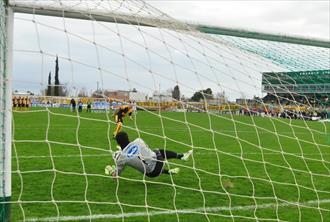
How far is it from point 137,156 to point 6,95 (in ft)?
9.06

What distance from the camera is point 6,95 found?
3.73 metres

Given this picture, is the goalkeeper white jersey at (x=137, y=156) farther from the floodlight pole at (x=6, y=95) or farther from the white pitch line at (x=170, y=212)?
the floodlight pole at (x=6, y=95)

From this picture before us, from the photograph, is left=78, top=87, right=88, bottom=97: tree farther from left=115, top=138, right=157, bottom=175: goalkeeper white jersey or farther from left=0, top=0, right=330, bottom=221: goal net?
left=115, top=138, right=157, bottom=175: goalkeeper white jersey

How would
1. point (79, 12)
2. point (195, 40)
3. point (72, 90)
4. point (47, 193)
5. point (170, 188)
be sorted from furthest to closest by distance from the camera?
point (170, 188) < point (47, 193) < point (195, 40) < point (72, 90) < point (79, 12)

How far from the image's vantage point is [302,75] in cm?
583

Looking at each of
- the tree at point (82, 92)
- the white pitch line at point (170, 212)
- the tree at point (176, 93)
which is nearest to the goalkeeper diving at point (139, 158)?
the white pitch line at point (170, 212)

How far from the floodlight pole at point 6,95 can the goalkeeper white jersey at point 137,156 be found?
2.63 m

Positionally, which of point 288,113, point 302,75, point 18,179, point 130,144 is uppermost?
point 302,75

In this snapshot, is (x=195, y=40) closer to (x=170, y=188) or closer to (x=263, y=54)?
(x=263, y=54)

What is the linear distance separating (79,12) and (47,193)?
3017 mm

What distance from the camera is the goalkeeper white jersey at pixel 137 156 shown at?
20.8ft

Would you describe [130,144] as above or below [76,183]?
above

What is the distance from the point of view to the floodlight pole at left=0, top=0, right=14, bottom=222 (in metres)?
3.72

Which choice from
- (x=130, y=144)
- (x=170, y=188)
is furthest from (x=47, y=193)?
(x=170, y=188)
